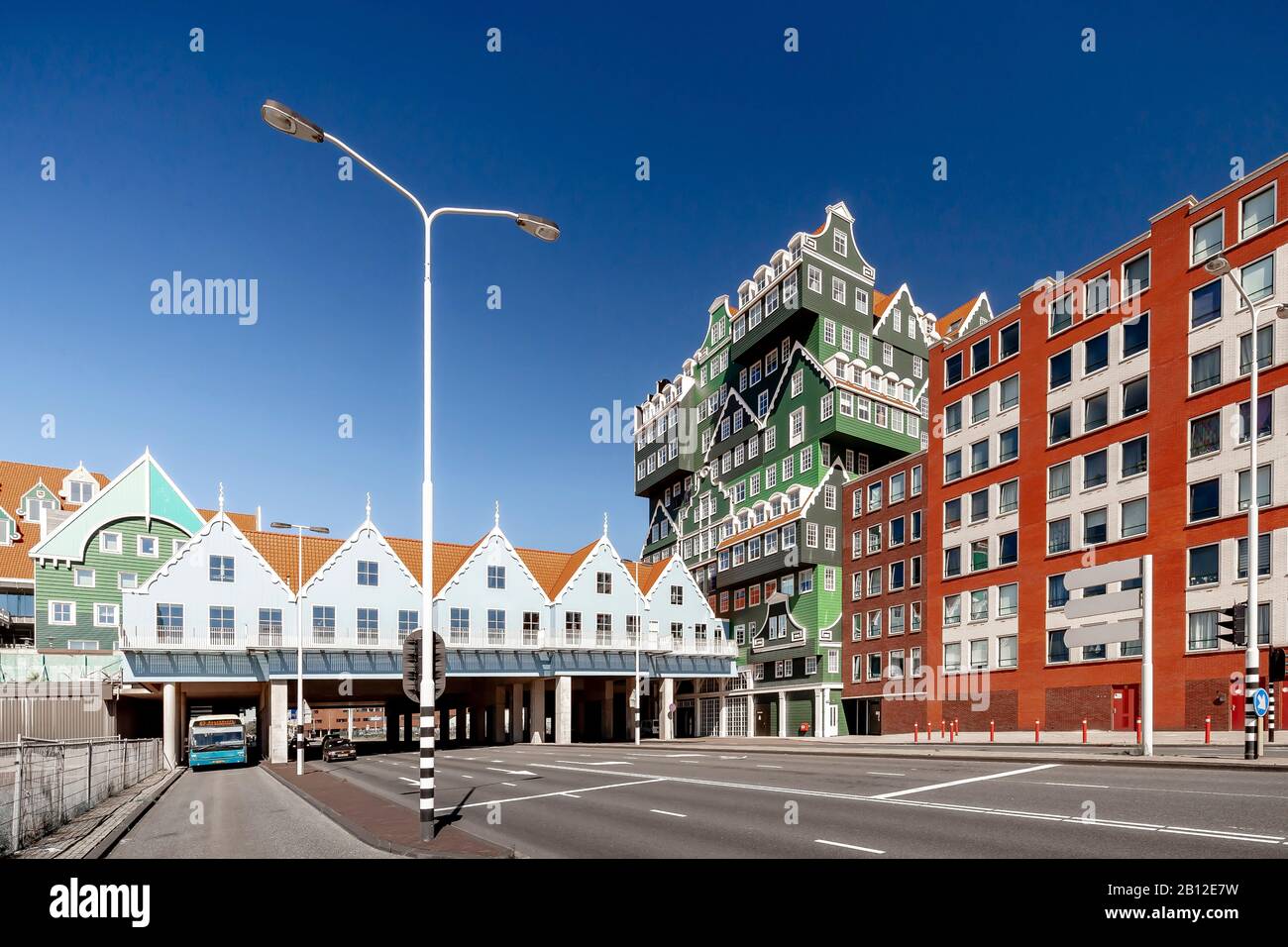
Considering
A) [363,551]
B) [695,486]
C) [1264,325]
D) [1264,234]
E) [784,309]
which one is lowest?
[363,551]

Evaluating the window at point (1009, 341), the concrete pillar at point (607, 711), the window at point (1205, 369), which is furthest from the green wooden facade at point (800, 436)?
the window at point (1205, 369)

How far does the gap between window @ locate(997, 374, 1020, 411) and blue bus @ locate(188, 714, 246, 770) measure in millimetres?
45716

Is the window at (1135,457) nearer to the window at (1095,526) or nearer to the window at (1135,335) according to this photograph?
the window at (1095,526)

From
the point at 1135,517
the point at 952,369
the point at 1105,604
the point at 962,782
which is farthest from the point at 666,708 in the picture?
the point at 962,782

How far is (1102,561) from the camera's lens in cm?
4228

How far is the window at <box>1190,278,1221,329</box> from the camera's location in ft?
125

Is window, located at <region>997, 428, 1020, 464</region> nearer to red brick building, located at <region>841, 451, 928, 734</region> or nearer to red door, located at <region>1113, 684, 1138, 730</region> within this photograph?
red brick building, located at <region>841, 451, 928, 734</region>

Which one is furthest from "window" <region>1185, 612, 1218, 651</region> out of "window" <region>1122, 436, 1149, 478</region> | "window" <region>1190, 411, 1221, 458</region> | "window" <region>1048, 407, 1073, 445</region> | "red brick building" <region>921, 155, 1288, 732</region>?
"window" <region>1048, 407, 1073, 445</region>

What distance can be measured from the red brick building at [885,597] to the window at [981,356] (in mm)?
7085

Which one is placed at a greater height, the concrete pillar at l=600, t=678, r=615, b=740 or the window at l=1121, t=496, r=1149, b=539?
the window at l=1121, t=496, r=1149, b=539

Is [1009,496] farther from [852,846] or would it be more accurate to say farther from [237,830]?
[237,830]

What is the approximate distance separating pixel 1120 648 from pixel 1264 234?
20.2 m

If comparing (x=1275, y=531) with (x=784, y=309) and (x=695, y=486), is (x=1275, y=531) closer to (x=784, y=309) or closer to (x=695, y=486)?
(x=784, y=309)
